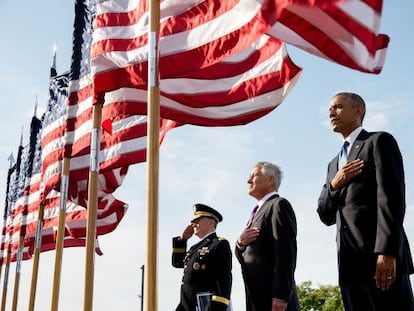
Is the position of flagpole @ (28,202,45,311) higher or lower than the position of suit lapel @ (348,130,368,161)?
higher

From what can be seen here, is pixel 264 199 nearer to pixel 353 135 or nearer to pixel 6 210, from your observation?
pixel 353 135

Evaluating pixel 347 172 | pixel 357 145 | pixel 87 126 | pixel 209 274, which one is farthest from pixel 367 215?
pixel 87 126

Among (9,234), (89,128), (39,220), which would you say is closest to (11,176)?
(9,234)

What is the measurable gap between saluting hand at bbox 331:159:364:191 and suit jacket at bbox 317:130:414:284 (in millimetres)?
28

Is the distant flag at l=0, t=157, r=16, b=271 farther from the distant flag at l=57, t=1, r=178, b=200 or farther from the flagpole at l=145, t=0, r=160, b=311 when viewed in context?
the flagpole at l=145, t=0, r=160, b=311

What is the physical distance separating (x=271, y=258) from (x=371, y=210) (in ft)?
4.70

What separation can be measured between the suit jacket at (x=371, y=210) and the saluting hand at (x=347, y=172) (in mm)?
28

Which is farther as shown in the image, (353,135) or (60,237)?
(60,237)

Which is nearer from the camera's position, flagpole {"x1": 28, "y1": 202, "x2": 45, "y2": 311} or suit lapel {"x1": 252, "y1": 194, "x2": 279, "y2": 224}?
suit lapel {"x1": 252, "y1": 194, "x2": 279, "y2": 224}

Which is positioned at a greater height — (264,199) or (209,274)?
(264,199)

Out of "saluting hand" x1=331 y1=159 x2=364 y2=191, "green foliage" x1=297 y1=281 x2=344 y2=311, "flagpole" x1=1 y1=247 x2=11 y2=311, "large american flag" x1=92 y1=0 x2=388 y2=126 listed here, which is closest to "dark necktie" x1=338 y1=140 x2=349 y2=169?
"saluting hand" x1=331 y1=159 x2=364 y2=191

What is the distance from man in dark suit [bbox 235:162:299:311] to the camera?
4.81 meters

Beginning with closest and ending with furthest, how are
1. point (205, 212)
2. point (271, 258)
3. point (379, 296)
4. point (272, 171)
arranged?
point (379, 296)
point (271, 258)
point (272, 171)
point (205, 212)

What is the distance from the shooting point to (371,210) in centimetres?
378
